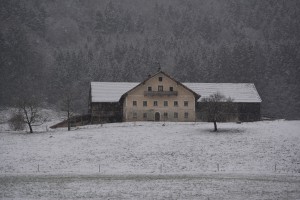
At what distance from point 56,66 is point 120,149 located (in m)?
103

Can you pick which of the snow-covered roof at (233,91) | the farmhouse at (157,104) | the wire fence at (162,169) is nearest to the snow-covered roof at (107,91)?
the farmhouse at (157,104)

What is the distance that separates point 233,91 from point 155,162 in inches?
1767

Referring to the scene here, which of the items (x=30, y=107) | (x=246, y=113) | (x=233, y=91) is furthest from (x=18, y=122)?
(x=246, y=113)

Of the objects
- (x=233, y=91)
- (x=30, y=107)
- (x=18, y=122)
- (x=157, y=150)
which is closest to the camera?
(x=157, y=150)

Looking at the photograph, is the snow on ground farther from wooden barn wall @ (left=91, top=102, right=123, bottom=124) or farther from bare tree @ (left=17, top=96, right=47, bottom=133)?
wooden barn wall @ (left=91, top=102, right=123, bottom=124)

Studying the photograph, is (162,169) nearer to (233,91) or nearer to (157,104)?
(157,104)

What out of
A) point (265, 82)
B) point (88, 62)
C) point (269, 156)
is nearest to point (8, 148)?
point (269, 156)

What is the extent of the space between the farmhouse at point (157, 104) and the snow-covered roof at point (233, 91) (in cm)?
21

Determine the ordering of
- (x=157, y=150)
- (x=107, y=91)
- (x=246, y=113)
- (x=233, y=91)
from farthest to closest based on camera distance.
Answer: (x=233, y=91), (x=107, y=91), (x=246, y=113), (x=157, y=150)

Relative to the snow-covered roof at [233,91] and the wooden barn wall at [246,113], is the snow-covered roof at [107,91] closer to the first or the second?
the snow-covered roof at [233,91]

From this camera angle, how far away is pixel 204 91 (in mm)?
85562

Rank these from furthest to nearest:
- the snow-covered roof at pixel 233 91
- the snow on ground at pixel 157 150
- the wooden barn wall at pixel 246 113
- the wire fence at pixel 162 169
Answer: the snow-covered roof at pixel 233 91 < the wooden barn wall at pixel 246 113 < the snow on ground at pixel 157 150 < the wire fence at pixel 162 169

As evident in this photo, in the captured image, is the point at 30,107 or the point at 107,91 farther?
the point at 107,91

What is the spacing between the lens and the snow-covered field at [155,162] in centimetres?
3088
